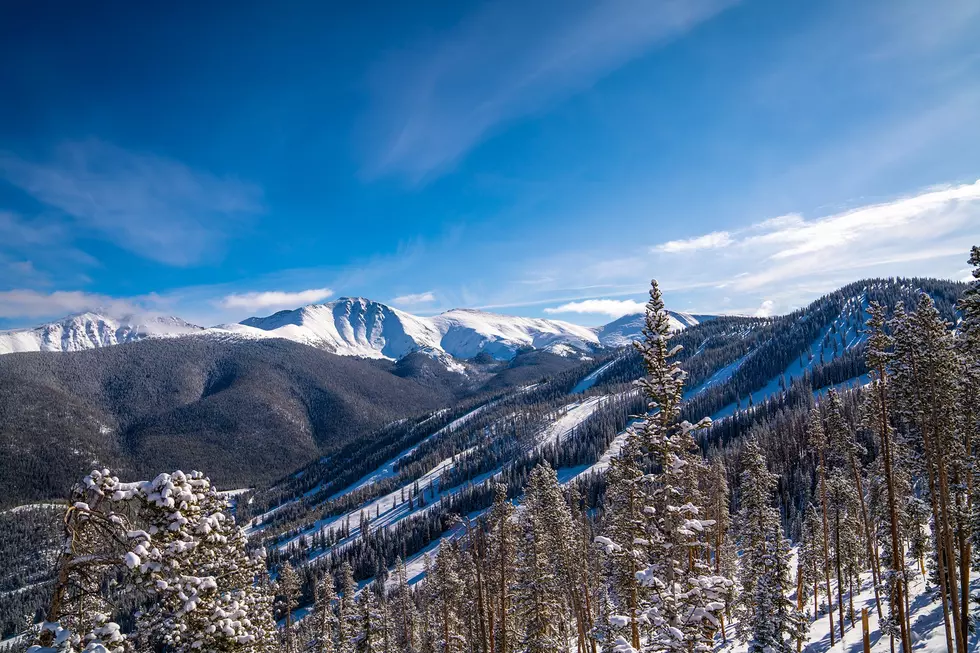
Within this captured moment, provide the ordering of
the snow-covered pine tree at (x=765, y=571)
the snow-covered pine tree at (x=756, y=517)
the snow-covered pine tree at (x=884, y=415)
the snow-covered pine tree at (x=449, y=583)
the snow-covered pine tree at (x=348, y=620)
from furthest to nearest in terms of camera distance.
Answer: the snow-covered pine tree at (x=348, y=620), the snow-covered pine tree at (x=449, y=583), the snow-covered pine tree at (x=756, y=517), the snow-covered pine tree at (x=765, y=571), the snow-covered pine tree at (x=884, y=415)

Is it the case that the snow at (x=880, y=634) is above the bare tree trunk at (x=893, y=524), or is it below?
below

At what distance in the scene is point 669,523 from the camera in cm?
1348

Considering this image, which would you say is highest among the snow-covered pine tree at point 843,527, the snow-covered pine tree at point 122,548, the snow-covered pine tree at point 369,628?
the snow-covered pine tree at point 122,548

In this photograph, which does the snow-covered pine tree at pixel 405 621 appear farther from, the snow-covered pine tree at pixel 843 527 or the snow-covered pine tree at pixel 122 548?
the snow-covered pine tree at pixel 122 548

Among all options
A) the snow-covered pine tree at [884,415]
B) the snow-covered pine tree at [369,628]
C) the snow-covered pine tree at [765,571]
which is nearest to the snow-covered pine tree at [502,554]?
the snow-covered pine tree at [369,628]

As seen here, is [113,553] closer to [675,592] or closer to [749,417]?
[675,592]

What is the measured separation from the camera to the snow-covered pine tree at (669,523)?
12727 millimetres

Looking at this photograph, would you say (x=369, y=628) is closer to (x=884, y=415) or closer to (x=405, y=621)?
(x=405, y=621)

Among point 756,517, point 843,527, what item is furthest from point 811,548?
point 756,517

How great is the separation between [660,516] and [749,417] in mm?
201937

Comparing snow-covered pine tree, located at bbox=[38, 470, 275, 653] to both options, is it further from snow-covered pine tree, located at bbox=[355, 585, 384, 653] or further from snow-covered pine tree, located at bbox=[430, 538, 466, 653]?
snow-covered pine tree, located at bbox=[355, 585, 384, 653]

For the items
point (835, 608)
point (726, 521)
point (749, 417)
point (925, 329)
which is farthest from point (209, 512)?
point (749, 417)

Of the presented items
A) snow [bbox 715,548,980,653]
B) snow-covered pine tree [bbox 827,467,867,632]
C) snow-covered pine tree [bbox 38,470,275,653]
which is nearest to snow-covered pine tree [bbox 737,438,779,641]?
snow-covered pine tree [bbox 827,467,867,632]

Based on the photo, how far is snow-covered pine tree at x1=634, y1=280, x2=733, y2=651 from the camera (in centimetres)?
1273
